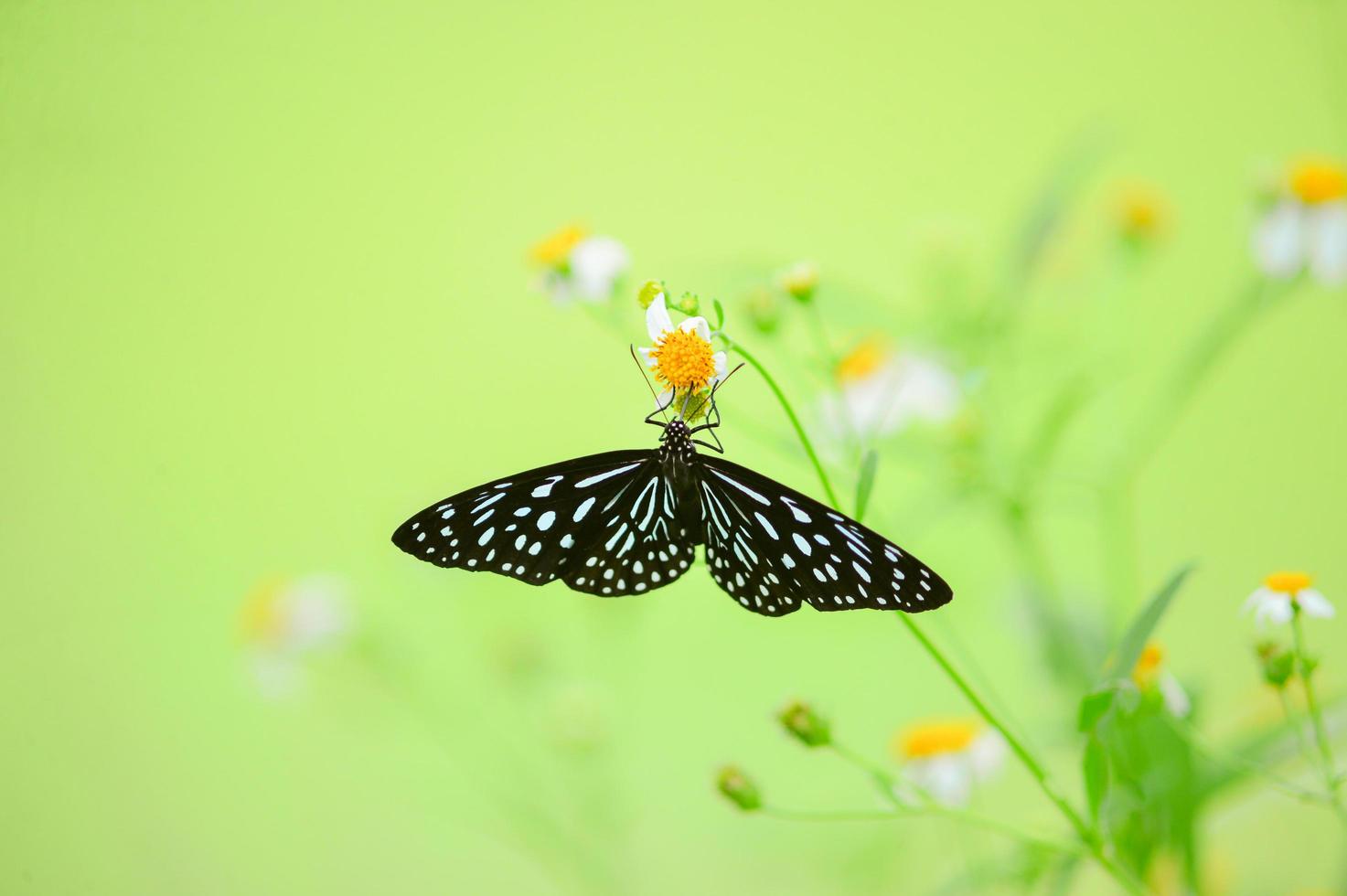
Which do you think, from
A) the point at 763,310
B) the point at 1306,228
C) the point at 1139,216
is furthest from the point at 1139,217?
the point at 763,310

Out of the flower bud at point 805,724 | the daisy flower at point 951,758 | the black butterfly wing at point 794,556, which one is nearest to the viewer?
the black butterfly wing at point 794,556

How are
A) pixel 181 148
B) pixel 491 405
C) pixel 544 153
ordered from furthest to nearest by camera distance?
pixel 491 405 → pixel 544 153 → pixel 181 148

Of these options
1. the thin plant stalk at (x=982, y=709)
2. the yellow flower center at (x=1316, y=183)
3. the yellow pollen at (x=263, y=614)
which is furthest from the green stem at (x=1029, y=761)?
the yellow pollen at (x=263, y=614)

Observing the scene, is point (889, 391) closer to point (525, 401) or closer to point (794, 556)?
point (794, 556)

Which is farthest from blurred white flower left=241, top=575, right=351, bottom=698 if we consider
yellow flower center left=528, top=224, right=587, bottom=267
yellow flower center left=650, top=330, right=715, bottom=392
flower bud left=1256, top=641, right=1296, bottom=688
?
flower bud left=1256, top=641, right=1296, bottom=688

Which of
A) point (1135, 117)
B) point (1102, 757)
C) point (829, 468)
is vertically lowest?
point (1102, 757)

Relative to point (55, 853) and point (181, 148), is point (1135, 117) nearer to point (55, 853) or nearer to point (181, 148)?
point (181, 148)

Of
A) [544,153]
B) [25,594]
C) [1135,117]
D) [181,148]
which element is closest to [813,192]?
[544,153]

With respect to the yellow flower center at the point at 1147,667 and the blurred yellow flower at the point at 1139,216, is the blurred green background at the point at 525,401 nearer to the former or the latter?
the blurred yellow flower at the point at 1139,216
